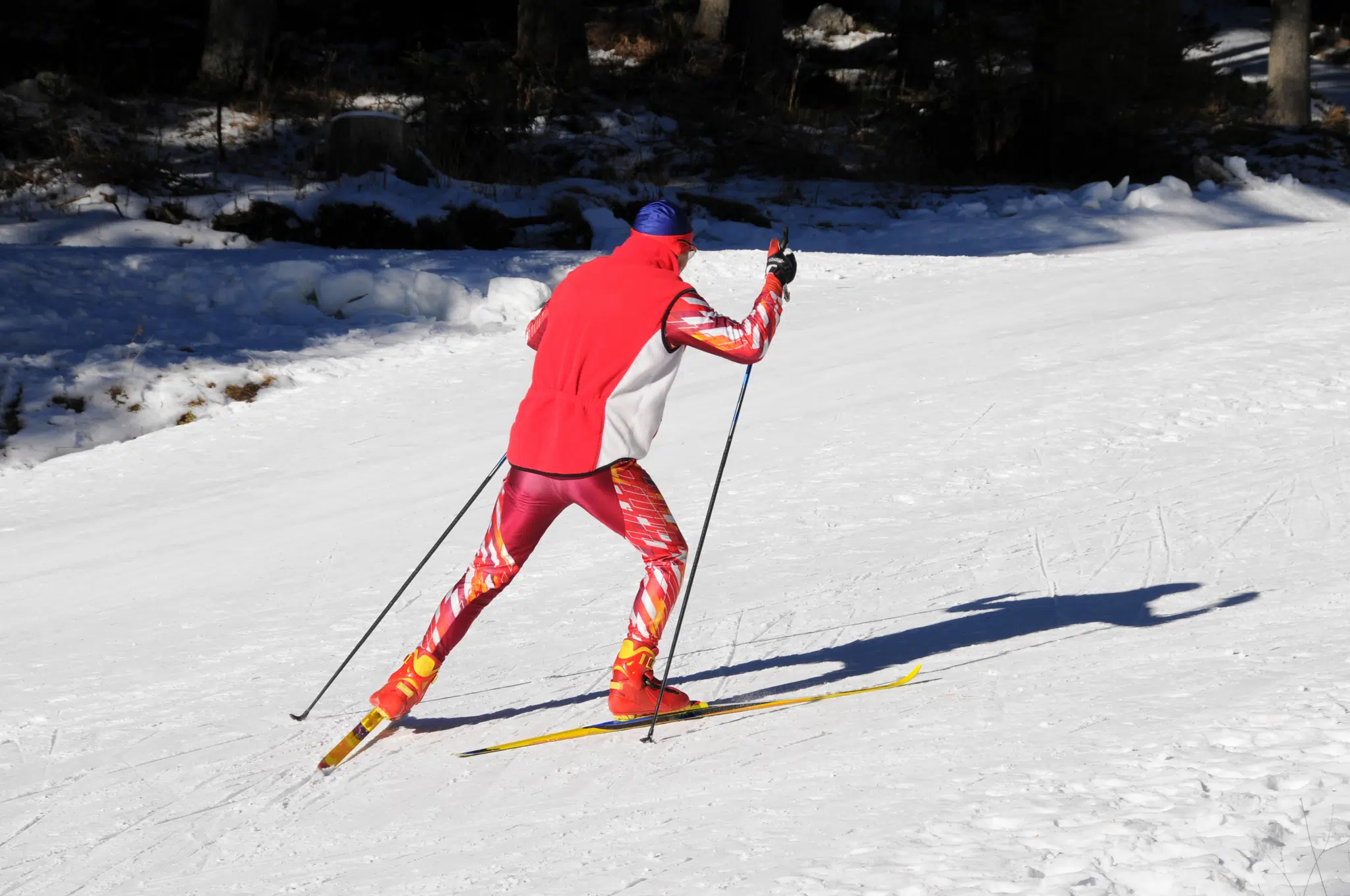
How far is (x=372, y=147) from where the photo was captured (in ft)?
50.4

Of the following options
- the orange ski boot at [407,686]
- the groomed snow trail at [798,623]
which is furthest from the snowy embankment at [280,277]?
the orange ski boot at [407,686]

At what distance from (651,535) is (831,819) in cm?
130

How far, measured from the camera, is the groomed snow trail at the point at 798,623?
12.0 feet

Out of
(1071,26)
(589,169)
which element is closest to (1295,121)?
(1071,26)

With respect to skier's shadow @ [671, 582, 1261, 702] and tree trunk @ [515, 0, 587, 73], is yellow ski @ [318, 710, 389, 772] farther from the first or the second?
tree trunk @ [515, 0, 587, 73]

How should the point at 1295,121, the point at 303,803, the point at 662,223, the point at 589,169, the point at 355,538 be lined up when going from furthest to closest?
the point at 1295,121 < the point at 589,169 < the point at 355,538 < the point at 662,223 < the point at 303,803

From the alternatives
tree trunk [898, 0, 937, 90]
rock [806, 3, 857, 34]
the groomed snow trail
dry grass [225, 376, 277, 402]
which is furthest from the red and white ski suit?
rock [806, 3, 857, 34]

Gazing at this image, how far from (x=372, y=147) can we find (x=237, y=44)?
5.24 metres

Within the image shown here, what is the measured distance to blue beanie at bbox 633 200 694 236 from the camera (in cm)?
472

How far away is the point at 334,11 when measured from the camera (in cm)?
2491

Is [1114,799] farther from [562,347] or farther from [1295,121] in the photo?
[1295,121]

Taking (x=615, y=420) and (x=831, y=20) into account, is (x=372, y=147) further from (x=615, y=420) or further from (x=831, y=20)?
(x=831, y=20)

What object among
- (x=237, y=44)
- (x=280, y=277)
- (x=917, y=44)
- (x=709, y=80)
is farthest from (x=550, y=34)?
(x=280, y=277)

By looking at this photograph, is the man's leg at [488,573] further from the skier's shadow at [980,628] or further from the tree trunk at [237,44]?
the tree trunk at [237,44]
